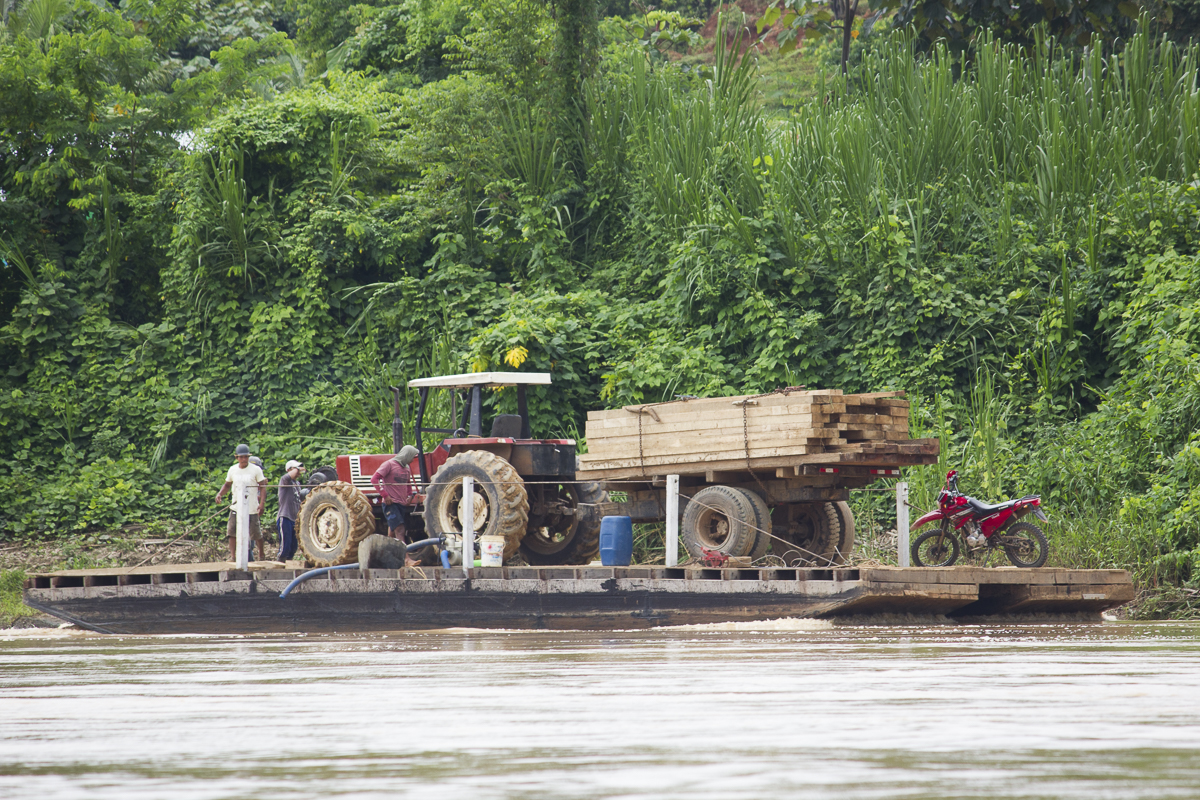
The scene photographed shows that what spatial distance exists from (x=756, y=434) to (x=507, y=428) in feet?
10.4

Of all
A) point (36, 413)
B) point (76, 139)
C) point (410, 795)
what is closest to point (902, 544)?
point (410, 795)

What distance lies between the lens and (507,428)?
13922mm

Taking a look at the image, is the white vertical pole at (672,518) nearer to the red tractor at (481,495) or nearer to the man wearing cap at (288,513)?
the red tractor at (481,495)

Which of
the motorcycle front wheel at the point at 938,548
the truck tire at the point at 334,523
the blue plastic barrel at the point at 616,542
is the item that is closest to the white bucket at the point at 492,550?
the blue plastic barrel at the point at 616,542

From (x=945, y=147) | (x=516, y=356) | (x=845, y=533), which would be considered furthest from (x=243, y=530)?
(x=945, y=147)

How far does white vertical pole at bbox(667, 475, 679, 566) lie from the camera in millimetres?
11953

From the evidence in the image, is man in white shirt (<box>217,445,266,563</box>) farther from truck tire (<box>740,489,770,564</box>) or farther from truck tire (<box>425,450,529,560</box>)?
truck tire (<box>740,489,770,564</box>)

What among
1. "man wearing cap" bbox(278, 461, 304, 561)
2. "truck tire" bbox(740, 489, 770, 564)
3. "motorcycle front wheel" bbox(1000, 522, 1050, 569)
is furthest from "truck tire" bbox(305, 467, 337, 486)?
"motorcycle front wheel" bbox(1000, 522, 1050, 569)

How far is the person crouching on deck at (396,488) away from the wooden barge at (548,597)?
984 millimetres

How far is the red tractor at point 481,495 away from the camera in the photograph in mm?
13016

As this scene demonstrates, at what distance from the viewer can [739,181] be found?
20.0 meters

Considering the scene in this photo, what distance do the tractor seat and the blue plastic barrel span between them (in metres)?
1.94

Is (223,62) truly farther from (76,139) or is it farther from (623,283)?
(623,283)

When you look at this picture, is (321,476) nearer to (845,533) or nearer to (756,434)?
(756,434)
